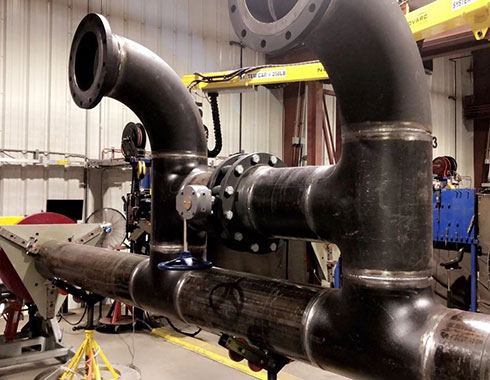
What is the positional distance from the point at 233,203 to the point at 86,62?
761 millimetres

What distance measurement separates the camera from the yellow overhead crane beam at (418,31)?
242 centimetres

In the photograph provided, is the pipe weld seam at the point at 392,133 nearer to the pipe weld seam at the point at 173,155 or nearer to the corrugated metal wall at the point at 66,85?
the pipe weld seam at the point at 173,155

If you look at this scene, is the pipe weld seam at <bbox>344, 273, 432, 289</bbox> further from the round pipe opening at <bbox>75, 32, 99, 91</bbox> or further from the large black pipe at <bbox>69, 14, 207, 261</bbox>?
the round pipe opening at <bbox>75, 32, 99, 91</bbox>

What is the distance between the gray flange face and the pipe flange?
364mm

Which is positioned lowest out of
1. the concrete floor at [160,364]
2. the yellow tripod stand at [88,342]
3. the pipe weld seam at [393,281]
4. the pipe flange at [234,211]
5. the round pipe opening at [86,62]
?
the concrete floor at [160,364]

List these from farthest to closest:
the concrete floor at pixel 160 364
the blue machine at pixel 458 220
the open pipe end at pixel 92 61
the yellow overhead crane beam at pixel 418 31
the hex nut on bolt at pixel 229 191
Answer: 1. the blue machine at pixel 458 220
2. the concrete floor at pixel 160 364
3. the yellow overhead crane beam at pixel 418 31
4. the open pipe end at pixel 92 61
5. the hex nut on bolt at pixel 229 191

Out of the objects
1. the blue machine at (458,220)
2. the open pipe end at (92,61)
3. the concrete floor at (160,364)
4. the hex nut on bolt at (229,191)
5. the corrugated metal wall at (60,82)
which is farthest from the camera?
the corrugated metal wall at (60,82)

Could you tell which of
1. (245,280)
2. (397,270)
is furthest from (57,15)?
(397,270)

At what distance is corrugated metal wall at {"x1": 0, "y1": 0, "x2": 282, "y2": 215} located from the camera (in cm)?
501

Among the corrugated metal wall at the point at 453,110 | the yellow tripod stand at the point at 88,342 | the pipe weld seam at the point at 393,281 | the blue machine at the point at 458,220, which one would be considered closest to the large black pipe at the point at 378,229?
the pipe weld seam at the point at 393,281

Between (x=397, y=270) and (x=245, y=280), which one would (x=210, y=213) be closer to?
(x=245, y=280)

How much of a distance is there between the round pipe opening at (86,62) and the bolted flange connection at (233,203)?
23.2 inches

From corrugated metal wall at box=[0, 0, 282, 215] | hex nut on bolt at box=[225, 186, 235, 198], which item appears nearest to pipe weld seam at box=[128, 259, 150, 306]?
hex nut on bolt at box=[225, 186, 235, 198]

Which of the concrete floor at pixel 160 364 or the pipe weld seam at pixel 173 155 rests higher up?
the pipe weld seam at pixel 173 155
